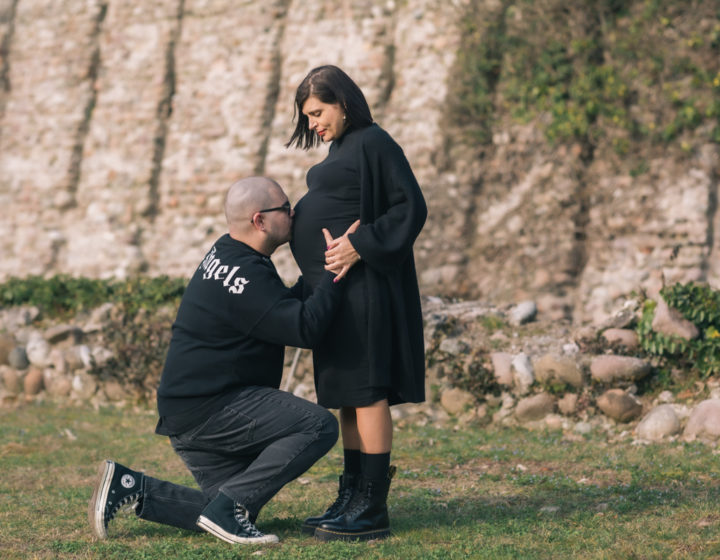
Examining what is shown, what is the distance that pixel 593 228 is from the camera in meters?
9.16

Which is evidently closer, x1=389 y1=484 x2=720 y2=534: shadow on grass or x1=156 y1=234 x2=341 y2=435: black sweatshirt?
x1=156 y1=234 x2=341 y2=435: black sweatshirt

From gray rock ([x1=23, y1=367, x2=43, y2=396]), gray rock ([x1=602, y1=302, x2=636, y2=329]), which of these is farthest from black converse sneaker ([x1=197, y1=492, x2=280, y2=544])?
gray rock ([x1=23, y1=367, x2=43, y2=396])

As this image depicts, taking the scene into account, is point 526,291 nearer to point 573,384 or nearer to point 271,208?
point 573,384

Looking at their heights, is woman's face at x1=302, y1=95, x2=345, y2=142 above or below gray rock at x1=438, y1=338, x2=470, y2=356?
above

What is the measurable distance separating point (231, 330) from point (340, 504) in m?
0.88

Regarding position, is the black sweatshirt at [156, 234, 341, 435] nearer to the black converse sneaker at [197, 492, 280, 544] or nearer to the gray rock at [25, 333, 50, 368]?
the black converse sneaker at [197, 492, 280, 544]

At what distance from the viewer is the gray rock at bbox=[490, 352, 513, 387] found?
6.88 m

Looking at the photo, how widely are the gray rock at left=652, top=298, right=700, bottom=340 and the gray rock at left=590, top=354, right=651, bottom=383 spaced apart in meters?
0.28

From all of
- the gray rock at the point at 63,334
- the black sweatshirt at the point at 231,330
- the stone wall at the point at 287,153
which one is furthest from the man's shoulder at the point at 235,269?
the stone wall at the point at 287,153

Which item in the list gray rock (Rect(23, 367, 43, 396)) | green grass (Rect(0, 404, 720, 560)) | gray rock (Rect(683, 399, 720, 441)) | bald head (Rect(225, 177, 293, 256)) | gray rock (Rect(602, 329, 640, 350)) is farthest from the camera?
gray rock (Rect(23, 367, 43, 396))

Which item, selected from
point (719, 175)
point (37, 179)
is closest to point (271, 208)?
point (719, 175)

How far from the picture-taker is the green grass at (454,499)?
140 inches

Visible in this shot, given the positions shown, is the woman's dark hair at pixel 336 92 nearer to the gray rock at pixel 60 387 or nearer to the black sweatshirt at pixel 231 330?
the black sweatshirt at pixel 231 330

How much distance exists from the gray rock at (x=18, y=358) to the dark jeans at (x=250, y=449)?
5.56 m
